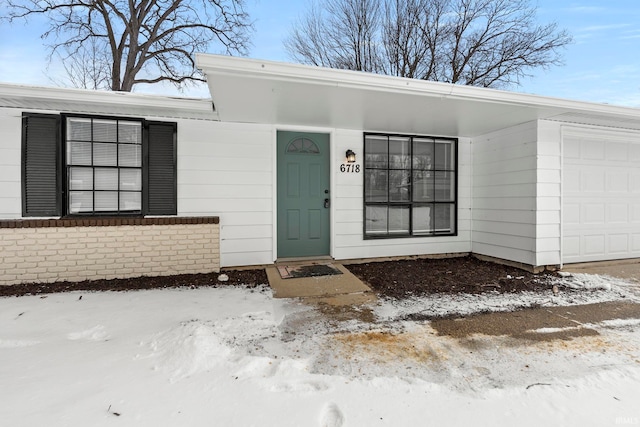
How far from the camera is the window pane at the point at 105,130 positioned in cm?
417

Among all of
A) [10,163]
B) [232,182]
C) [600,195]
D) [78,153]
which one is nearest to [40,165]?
[10,163]

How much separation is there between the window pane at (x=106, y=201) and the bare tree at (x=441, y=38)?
8.68 m

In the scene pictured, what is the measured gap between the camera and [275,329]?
8.75 feet

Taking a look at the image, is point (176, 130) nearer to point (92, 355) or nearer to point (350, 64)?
point (92, 355)

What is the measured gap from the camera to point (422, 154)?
5.63m

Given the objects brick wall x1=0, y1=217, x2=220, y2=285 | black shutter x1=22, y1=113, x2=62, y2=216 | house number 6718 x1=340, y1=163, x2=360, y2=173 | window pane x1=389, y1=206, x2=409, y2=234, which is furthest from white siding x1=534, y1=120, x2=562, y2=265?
black shutter x1=22, y1=113, x2=62, y2=216

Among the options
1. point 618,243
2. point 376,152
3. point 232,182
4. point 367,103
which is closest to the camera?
point 367,103

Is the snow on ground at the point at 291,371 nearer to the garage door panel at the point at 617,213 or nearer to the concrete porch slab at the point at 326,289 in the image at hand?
the concrete porch slab at the point at 326,289

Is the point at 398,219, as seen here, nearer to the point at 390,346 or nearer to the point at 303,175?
the point at 303,175

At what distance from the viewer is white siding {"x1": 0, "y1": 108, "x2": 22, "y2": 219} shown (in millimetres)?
3885

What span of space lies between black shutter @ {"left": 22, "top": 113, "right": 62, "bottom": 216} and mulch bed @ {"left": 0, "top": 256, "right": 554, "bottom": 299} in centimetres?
99

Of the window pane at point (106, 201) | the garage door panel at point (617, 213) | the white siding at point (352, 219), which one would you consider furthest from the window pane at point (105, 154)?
the garage door panel at point (617, 213)

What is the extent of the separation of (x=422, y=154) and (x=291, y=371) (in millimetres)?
4637

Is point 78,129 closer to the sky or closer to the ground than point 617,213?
closer to the sky
